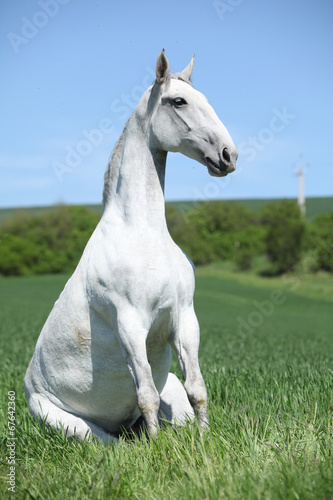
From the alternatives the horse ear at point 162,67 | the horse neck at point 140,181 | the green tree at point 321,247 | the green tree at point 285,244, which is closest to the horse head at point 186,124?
the horse ear at point 162,67

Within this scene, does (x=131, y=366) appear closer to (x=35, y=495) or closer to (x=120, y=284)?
(x=120, y=284)

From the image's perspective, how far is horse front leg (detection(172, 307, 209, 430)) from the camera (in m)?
3.30

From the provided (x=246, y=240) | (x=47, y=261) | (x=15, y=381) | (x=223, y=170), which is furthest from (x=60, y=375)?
(x=47, y=261)

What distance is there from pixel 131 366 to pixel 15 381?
3.66m

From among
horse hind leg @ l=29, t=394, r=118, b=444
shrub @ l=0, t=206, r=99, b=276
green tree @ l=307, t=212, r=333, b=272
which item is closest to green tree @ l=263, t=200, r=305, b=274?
green tree @ l=307, t=212, r=333, b=272

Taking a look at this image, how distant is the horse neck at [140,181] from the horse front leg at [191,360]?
69 cm

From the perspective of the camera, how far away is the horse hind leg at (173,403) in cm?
378

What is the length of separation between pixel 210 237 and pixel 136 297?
56.2 m

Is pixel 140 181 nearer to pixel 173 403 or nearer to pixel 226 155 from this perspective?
pixel 226 155

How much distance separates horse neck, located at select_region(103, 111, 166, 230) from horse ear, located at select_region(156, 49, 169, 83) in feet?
1.06

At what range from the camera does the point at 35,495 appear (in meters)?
2.83

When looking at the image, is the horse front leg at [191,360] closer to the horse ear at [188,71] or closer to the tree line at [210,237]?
the horse ear at [188,71]

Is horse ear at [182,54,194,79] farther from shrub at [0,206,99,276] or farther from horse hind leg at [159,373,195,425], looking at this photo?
shrub at [0,206,99,276]

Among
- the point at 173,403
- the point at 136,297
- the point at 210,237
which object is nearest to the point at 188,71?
the point at 136,297
